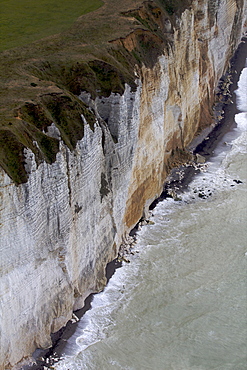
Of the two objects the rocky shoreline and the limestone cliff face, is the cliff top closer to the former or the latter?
the limestone cliff face

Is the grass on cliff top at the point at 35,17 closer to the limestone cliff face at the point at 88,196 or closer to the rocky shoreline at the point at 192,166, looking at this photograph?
the limestone cliff face at the point at 88,196

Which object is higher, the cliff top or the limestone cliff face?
the cliff top

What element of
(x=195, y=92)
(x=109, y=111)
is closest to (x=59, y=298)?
(x=109, y=111)

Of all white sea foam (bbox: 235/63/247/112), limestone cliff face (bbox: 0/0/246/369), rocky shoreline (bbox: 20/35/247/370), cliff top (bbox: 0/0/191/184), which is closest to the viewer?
limestone cliff face (bbox: 0/0/246/369)

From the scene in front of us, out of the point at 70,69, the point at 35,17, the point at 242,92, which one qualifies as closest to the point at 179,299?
the point at 70,69

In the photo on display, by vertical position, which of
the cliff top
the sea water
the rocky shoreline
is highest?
the cliff top

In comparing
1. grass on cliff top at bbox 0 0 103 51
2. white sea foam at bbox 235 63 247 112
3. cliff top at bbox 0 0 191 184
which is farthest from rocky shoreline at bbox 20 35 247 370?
grass on cliff top at bbox 0 0 103 51

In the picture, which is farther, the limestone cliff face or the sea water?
the sea water
